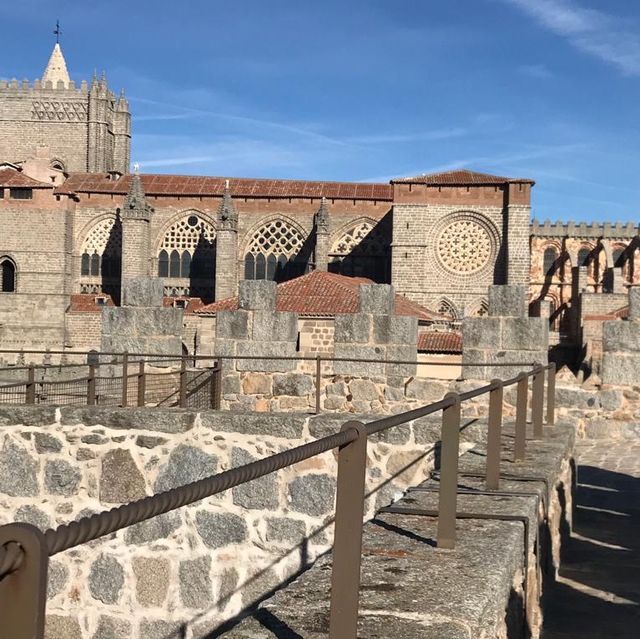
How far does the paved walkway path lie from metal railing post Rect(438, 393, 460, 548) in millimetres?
1471

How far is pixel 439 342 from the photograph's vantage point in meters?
22.7

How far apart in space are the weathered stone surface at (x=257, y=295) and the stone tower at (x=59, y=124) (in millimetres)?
49782

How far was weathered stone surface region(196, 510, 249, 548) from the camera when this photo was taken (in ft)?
19.9

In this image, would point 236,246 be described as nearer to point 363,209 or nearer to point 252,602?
point 363,209

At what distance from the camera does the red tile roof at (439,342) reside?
2142cm

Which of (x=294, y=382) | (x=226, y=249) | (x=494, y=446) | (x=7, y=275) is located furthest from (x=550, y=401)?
(x=7, y=275)

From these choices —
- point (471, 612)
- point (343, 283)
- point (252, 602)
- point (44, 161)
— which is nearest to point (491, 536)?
point (471, 612)

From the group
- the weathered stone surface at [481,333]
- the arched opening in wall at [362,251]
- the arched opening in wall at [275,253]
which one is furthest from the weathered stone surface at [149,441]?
the arched opening in wall at [275,253]

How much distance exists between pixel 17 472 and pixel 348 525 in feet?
15.5

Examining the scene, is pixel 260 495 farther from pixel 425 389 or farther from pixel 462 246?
pixel 462 246

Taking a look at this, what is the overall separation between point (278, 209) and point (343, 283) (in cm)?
1987

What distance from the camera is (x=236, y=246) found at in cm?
4050

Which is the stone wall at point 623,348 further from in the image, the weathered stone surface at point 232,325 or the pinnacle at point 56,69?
the pinnacle at point 56,69

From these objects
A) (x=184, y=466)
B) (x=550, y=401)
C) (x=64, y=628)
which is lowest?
(x=64, y=628)
